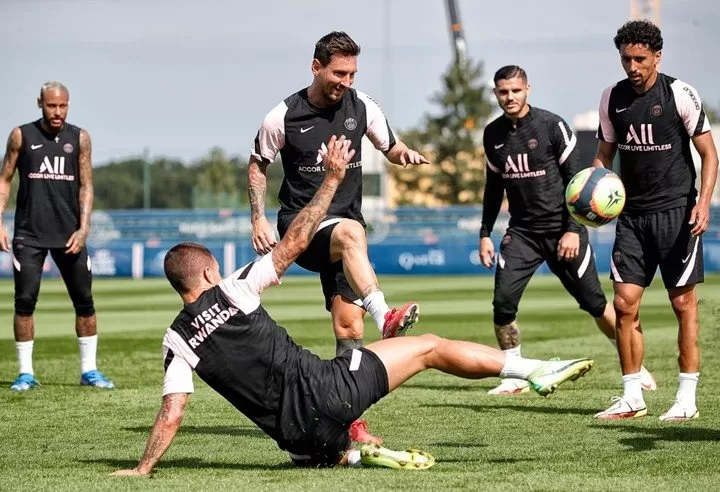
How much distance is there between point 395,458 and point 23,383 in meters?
5.39

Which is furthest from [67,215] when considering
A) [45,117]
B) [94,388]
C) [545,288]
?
[545,288]

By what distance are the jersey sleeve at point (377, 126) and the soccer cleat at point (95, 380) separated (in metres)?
3.91

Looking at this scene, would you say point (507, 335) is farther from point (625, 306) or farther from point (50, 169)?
point (50, 169)

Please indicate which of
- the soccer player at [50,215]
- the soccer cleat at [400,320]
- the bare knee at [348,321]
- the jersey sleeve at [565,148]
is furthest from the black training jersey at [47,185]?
the soccer cleat at [400,320]

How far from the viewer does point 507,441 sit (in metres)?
7.84

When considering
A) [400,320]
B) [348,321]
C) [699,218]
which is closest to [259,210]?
[348,321]

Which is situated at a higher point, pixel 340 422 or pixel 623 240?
pixel 623 240

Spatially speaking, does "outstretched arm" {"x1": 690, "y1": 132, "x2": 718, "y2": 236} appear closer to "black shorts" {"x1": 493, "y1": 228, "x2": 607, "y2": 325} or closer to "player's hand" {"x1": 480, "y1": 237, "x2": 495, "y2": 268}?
"black shorts" {"x1": 493, "y1": 228, "x2": 607, "y2": 325}

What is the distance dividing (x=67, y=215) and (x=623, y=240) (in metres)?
5.25

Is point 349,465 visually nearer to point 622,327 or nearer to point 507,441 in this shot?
point 507,441

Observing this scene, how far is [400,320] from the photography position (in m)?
7.50

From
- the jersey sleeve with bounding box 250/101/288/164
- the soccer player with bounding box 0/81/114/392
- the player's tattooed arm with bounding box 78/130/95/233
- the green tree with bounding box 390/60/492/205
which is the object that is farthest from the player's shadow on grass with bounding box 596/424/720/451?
the green tree with bounding box 390/60/492/205

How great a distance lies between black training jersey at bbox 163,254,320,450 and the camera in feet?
21.9

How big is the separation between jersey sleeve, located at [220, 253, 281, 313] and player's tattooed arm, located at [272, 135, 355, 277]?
0.06 metres
